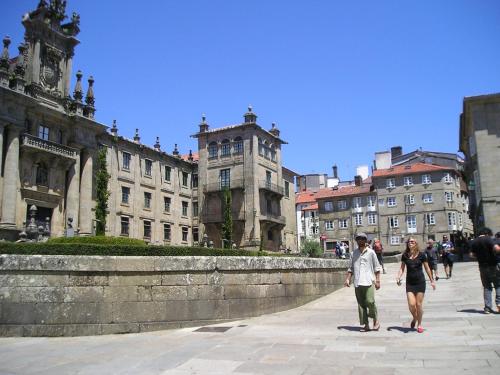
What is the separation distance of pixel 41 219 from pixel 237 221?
22001mm

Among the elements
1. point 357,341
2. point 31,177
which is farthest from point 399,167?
point 357,341

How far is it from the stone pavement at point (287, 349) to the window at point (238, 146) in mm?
42005

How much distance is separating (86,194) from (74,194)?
1.20m

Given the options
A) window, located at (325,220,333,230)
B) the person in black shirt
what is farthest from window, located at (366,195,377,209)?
the person in black shirt

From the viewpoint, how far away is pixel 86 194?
129ft

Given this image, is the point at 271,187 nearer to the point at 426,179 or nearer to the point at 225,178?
the point at 225,178

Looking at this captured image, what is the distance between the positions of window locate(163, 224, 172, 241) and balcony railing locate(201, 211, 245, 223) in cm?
418

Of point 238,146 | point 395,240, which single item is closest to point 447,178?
point 395,240

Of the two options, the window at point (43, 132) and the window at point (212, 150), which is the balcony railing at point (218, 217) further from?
the window at point (43, 132)

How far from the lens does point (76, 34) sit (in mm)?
41188

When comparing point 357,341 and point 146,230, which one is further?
point 146,230

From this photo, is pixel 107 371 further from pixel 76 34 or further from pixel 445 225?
pixel 445 225

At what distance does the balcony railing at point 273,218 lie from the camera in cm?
5162

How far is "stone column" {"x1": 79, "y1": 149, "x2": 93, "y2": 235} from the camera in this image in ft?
127
